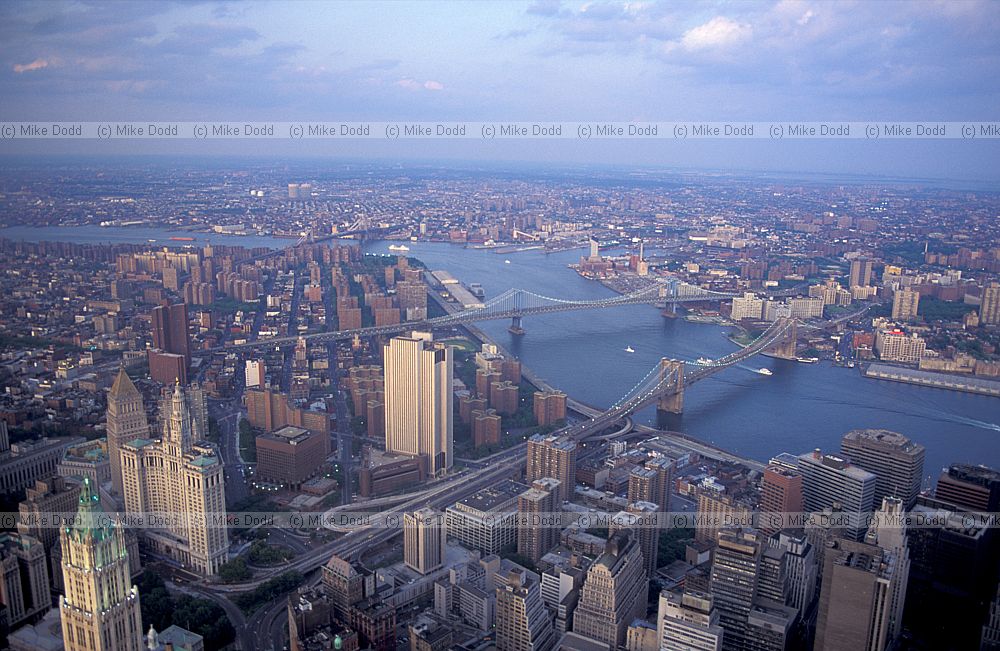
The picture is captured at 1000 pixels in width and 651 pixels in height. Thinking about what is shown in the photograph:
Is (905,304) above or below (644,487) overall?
above

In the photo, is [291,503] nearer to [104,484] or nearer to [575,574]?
[104,484]

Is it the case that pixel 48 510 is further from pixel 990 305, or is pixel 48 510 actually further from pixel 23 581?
pixel 990 305

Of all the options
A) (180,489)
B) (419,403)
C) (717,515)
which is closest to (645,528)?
(717,515)

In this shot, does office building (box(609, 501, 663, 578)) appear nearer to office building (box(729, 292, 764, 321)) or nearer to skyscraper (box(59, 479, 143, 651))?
skyscraper (box(59, 479, 143, 651))

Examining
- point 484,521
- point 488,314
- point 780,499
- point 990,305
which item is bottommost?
point 484,521

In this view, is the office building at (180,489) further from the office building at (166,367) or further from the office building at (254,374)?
the office building at (254,374)

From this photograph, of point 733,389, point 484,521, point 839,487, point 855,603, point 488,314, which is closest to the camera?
point 855,603

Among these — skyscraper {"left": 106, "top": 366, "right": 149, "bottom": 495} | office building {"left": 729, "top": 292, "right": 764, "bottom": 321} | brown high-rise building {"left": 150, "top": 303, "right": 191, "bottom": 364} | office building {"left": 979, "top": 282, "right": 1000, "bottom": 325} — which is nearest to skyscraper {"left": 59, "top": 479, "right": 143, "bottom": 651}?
skyscraper {"left": 106, "top": 366, "right": 149, "bottom": 495}
